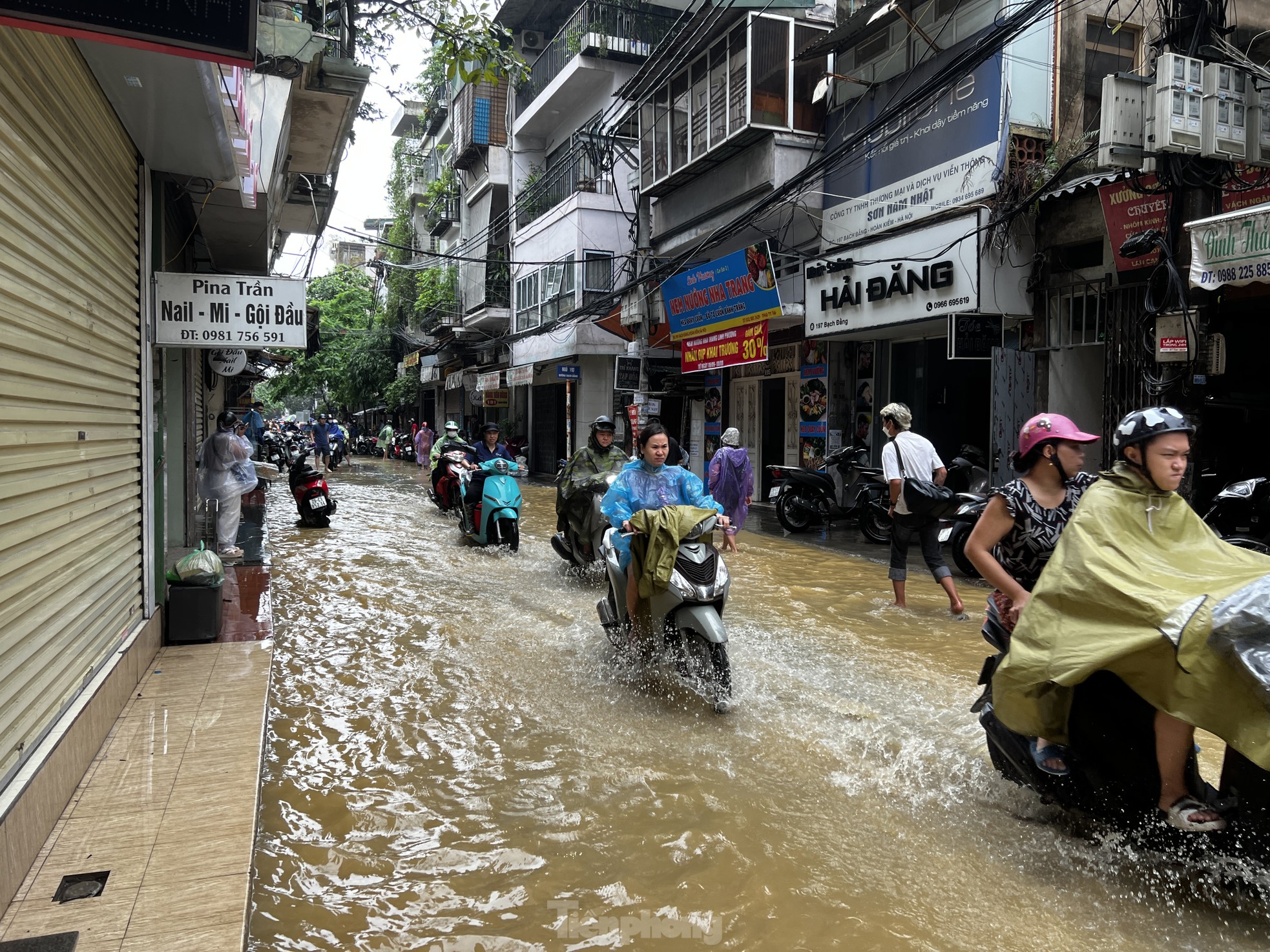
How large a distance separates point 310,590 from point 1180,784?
7.32 metres

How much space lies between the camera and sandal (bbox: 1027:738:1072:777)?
3.11 meters

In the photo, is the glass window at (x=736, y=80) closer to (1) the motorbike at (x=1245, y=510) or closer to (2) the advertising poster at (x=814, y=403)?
(2) the advertising poster at (x=814, y=403)

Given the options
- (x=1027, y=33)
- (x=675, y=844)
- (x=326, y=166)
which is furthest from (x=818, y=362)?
(x=675, y=844)

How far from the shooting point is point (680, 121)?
17.4m

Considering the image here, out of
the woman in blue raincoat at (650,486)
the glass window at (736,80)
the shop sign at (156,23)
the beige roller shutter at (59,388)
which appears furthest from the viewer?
the glass window at (736,80)

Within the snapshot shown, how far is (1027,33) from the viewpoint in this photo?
11.5m

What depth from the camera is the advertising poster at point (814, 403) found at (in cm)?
1523

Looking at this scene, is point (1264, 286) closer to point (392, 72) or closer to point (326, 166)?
point (392, 72)

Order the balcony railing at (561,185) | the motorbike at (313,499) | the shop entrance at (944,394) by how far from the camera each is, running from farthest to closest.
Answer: the balcony railing at (561,185)
the shop entrance at (944,394)
the motorbike at (313,499)

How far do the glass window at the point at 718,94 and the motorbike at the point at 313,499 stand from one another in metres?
8.56

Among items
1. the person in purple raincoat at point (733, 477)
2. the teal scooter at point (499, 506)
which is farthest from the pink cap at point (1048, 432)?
the teal scooter at point (499, 506)

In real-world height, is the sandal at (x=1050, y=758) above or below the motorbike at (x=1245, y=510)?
below

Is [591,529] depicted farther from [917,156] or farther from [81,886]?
[917,156]

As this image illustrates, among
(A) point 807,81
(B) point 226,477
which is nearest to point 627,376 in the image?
(A) point 807,81
